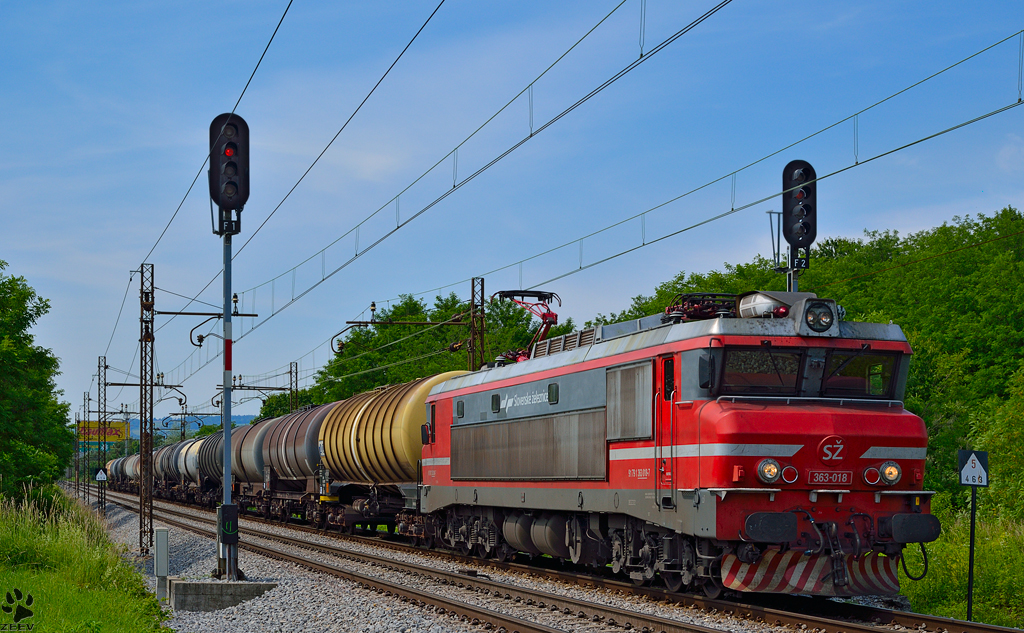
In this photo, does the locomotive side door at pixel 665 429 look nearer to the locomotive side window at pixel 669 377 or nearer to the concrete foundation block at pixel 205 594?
the locomotive side window at pixel 669 377

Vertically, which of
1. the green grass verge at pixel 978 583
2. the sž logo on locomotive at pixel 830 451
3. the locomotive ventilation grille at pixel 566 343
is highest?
the locomotive ventilation grille at pixel 566 343

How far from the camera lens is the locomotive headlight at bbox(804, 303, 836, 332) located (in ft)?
45.7

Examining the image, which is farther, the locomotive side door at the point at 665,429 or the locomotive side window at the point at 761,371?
the locomotive side door at the point at 665,429

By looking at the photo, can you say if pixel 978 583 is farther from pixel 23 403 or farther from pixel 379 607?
pixel 23 403

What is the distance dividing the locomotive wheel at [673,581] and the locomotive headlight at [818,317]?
12.9 ft

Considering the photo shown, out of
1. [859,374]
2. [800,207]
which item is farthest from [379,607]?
[800,207]

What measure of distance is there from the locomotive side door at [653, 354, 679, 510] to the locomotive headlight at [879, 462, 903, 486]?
2.64 metres

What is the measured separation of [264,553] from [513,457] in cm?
793

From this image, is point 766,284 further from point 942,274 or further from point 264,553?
point 264,553

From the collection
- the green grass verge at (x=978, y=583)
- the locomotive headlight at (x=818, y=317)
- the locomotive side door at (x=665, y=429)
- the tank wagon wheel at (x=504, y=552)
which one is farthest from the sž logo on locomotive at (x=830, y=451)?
the tank wagon wheel at (x=504, y=552)

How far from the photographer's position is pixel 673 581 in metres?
14.9

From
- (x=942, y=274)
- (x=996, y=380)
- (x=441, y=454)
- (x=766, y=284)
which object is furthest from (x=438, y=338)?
(x=441, y=454)

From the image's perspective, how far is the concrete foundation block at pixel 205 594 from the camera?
16.3m

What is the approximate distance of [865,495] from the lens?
44.0 ft
